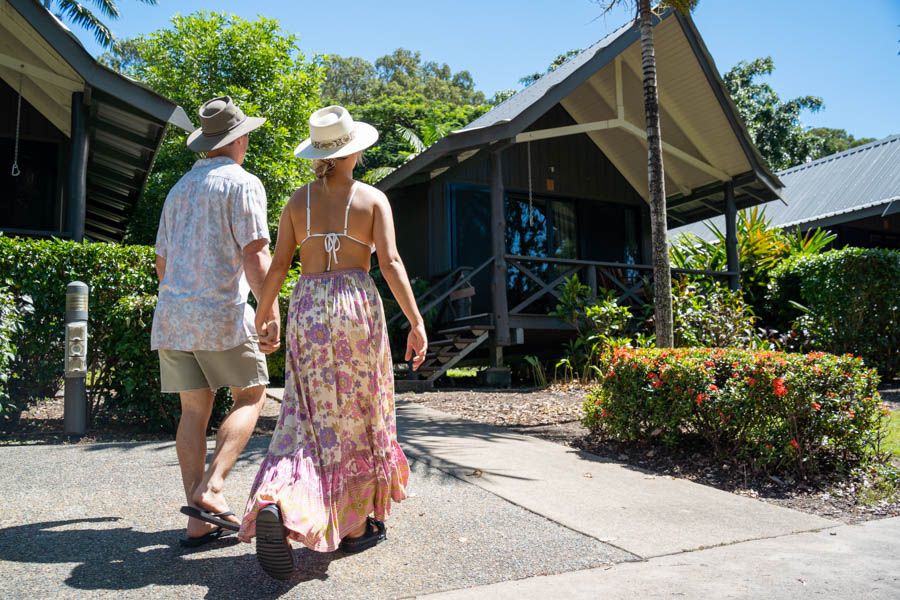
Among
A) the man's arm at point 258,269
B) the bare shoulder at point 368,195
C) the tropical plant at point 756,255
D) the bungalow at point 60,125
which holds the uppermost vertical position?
the bungalow at point 60,125

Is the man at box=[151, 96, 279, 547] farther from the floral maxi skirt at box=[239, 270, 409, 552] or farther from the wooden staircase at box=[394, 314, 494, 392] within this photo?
the wooden staircase at box=[394, 314, 494, 392]

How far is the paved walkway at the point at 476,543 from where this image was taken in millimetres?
2842

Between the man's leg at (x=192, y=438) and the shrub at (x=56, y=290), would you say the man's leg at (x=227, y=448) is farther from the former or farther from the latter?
the shrub at (x=56, y=290)

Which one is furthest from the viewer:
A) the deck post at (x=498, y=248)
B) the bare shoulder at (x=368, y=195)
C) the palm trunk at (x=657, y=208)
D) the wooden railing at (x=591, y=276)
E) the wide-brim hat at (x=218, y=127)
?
the wooden railing at (x=591, y=276)

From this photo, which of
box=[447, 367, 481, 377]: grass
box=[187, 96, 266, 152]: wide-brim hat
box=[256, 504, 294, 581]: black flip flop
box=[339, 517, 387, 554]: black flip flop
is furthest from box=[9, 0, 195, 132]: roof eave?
box=[447, 367, 481, 377]: grass

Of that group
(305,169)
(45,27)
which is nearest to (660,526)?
(45,27)

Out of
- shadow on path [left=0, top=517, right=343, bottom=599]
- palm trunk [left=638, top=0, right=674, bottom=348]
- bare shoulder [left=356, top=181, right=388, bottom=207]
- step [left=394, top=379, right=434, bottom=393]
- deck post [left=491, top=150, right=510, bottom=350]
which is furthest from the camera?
deck post [left=491, top=150, right=510, bottom=350]

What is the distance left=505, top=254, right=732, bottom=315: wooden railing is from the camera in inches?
442

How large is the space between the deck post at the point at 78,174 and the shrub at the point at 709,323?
7.94 meters

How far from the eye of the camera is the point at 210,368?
10.9ft

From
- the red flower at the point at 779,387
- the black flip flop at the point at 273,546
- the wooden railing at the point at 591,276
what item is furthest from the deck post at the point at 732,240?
the black flip flop at the point at 273,546

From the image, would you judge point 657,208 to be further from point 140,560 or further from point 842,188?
point 842,188

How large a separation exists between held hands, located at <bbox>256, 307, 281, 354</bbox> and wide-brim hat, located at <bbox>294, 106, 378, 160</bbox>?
71cm

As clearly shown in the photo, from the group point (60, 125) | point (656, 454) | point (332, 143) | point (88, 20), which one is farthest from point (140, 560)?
point (88, 20)
